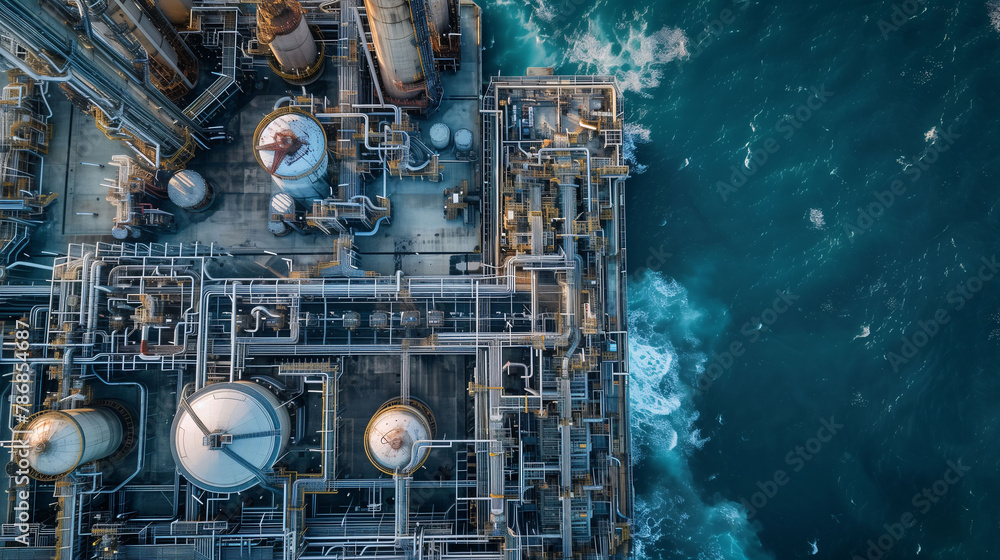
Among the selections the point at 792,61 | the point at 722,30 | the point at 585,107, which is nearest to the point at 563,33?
the point at 585,107

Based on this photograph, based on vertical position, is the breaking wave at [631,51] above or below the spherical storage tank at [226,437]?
above

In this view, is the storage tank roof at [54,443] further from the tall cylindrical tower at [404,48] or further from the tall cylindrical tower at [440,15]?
the tall cylindrical tower at [440,15]

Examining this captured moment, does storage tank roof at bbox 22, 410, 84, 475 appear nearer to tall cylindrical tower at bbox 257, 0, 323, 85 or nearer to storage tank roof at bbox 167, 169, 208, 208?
storage tank roof at bbox 167, 169, 208, 208

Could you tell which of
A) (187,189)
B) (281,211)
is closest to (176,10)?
(187,189)

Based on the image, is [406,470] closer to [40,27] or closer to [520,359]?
[520,359]

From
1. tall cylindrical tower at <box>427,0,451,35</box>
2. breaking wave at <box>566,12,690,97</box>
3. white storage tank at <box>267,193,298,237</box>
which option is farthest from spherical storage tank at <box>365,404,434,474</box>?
breaking wave at <box>566,12,690,97</box>

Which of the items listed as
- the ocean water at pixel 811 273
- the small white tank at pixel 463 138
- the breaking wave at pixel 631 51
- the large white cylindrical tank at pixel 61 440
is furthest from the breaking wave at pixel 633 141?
the large white cylindrical tank at pixel 61 440
